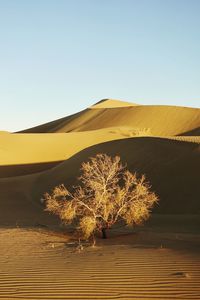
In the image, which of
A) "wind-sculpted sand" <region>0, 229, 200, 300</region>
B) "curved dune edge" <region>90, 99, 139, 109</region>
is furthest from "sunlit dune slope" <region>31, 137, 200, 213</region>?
"curved dune edge" <region>90, 99, 139, 109</region>

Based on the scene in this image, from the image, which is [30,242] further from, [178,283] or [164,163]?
[164,163]

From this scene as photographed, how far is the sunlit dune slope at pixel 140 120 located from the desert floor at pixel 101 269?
53.2 m

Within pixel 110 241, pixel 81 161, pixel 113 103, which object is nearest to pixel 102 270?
pixel 110 241

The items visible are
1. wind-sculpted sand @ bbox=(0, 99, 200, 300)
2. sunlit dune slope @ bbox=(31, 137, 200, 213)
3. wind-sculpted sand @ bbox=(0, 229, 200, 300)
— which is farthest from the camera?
sunlit dune slope @ bbox=(31, 137, 200, 213)

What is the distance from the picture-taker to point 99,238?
1227 cm

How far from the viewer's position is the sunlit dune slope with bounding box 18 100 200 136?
7000cm

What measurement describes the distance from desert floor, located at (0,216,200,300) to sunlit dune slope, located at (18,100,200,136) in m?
53.2

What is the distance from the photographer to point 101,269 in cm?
747

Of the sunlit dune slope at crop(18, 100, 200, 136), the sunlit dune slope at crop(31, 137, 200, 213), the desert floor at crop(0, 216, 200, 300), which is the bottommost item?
the desert floor at crop(0, 216, 200, 300)

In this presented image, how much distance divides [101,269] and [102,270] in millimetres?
88

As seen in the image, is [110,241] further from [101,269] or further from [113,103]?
[113,103]

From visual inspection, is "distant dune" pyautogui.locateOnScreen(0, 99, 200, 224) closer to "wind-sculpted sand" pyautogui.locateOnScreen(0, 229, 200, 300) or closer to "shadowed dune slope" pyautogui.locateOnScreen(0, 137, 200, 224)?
"shadowed dune slope" pyautogui.locateOnScreen(0, 137, 200, 224)

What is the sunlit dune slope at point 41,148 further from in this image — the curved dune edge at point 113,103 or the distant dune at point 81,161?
the curved dune edge at point 113,103

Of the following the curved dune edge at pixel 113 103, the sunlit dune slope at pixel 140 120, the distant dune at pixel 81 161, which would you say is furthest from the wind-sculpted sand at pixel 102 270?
the curved dune edge at pixel 113 103
